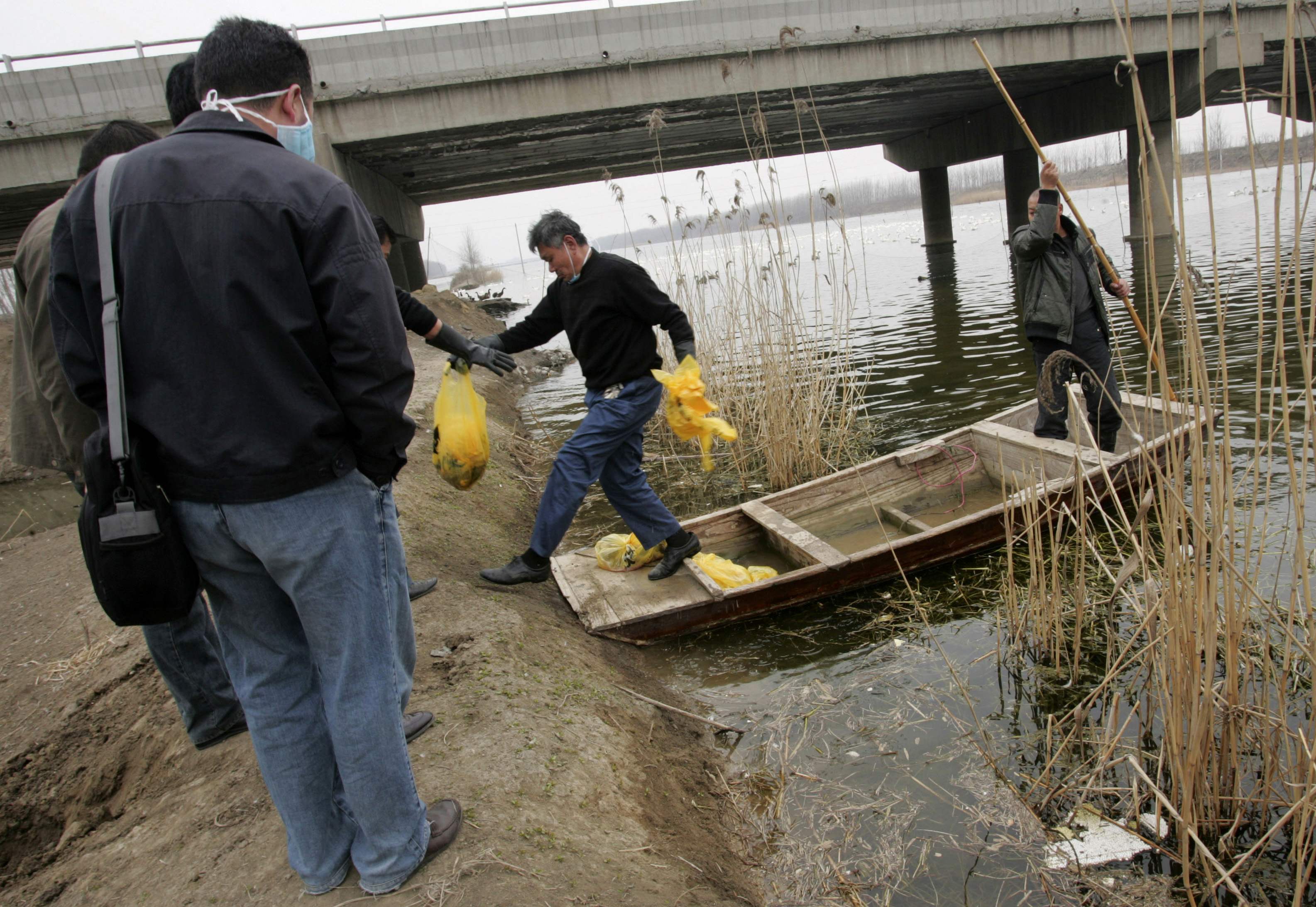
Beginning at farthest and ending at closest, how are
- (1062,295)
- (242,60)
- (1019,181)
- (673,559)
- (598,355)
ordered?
(1019,181)
(1062,295)
(673,559)
(598,355)
(242,60)

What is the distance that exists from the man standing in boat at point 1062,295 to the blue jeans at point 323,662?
13.3 ft

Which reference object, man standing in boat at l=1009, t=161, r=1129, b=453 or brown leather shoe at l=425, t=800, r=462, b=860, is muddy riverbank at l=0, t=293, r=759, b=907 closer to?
brown leather shoe at l=425, t=800, r=462, b=860

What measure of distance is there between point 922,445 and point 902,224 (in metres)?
64.5

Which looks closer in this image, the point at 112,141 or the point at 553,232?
the point at 112,141

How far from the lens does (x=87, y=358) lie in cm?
161

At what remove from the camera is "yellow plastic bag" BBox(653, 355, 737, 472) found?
4.00 metres

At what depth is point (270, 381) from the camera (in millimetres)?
1575

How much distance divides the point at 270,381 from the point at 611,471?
260 centimetres

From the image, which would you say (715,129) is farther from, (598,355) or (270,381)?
(270,381)

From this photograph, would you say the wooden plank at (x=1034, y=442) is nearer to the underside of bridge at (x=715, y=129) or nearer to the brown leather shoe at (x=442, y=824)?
the brown leather shoe at (x=442, y=824)

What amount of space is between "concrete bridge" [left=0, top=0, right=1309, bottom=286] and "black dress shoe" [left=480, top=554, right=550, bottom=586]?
9368mm

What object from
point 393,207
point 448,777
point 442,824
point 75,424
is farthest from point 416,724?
point 393,207

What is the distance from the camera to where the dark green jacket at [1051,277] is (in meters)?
4.57

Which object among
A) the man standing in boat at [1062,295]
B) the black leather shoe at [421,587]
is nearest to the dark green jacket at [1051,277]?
the man standing in boat at [1062,295]
